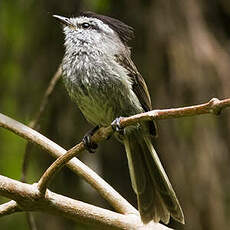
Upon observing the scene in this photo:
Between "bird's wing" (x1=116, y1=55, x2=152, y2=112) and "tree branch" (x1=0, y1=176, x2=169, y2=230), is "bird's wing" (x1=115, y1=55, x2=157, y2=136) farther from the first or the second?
"tree branch" (x1=0, y1=176, x2=169, y2=230)

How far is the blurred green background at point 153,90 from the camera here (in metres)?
4.21

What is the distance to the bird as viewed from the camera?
3182 millimetres

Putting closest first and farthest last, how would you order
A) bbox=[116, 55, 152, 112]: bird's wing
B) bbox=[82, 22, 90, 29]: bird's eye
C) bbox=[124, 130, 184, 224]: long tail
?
bbox=[124, 130, 184, 224]: long tail < bbox=[116, 55, 152, 112]: bird's wing < bbox=[82, 22, 90, 29]: bird's eye

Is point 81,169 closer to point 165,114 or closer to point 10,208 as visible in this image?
point 10,208

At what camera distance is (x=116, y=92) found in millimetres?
3238

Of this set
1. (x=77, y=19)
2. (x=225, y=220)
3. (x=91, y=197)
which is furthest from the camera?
(x=91, y=197)

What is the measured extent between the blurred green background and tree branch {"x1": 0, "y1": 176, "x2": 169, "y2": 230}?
178cm

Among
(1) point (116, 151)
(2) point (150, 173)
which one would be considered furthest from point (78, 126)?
(2) point (150, 173)

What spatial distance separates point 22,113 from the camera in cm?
474

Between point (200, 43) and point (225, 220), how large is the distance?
1263mm

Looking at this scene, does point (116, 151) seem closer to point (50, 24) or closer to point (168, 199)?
point (50, 24)

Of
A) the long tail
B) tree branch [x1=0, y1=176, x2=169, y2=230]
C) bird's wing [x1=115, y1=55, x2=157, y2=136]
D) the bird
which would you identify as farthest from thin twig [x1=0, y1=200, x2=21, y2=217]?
bird's wing [x1=115, y1=55, x2=157, y2=136]

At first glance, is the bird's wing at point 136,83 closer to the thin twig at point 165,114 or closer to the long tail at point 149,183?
the long tail at point 149,183

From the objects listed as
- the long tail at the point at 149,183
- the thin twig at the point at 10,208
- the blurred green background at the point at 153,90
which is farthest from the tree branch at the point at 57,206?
the blurred green background at the point at 153,90
